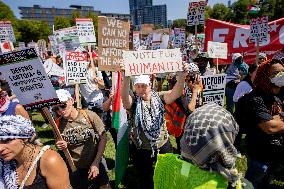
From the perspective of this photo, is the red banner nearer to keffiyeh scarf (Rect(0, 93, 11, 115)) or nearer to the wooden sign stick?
keffiyeh scarf (Rect(0, 93, 11, 115))

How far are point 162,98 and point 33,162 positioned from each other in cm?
200

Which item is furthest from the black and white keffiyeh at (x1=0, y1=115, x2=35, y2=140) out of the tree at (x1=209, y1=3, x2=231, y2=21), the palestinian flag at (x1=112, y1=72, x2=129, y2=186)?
the tree at (x1=209, y1=3, x2=231, y2=21)

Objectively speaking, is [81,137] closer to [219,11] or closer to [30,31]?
[30,31]

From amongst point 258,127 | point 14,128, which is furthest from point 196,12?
point 14,128

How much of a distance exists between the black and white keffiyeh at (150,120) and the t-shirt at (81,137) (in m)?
0.48

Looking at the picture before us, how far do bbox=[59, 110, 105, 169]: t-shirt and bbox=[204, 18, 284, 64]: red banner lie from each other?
9282mm

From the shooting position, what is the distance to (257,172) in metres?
3.27

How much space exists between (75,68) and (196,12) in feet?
16.5

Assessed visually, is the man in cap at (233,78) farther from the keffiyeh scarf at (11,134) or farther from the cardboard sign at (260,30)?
the keffiyeh scarf at (11,134)

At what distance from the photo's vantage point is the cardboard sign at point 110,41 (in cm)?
459

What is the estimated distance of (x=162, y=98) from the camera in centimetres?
395

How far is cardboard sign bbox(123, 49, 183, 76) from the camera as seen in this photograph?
359 centimetres

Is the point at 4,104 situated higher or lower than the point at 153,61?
lower

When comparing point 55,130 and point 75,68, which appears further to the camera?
point 75,68
